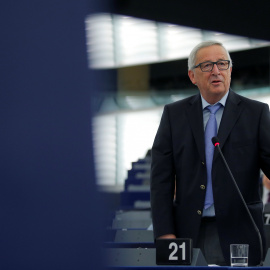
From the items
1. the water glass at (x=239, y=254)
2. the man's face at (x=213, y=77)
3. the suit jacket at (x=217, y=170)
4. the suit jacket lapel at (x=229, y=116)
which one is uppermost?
the man's face at (x=213, y=77)

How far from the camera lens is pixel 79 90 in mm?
1101

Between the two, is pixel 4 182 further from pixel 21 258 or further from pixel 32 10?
pixel 32 10

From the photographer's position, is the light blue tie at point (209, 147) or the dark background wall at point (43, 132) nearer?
the dark background wall at point (43, 132)

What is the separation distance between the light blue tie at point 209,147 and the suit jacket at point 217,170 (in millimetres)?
21

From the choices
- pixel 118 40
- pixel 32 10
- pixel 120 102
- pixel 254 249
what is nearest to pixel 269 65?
pixel 118 40

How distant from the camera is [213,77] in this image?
272 cm

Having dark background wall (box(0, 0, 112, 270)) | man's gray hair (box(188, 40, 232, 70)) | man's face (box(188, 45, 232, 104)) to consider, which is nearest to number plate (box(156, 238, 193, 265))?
man's face (box(188, 45, 232, 104))

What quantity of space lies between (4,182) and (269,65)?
2475cm

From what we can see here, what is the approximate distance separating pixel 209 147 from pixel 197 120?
0.12m

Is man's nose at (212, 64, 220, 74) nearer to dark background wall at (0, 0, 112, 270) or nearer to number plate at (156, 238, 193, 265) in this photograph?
number plate at (156, 238, 193, 265)

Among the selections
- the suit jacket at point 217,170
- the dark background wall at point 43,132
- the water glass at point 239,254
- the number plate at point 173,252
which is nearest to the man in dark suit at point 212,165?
the suit jacket at point 217,170

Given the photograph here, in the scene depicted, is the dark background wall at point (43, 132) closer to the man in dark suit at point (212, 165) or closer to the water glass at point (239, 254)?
the water glass at point (239, 254)

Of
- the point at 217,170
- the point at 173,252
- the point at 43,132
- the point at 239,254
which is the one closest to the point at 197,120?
the point at 217,170

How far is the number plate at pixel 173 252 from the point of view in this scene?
210 cm
